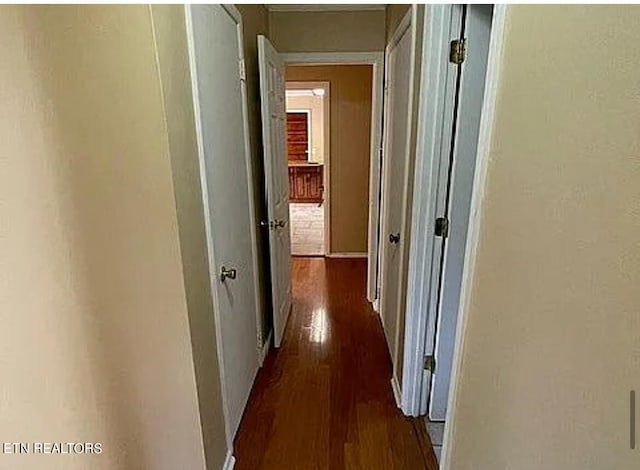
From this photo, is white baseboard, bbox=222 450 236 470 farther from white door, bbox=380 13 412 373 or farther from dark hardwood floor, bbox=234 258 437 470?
white door, bbox=380 13 412 373

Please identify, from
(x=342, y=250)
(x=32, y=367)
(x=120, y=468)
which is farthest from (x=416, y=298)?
(x=342, y=250)

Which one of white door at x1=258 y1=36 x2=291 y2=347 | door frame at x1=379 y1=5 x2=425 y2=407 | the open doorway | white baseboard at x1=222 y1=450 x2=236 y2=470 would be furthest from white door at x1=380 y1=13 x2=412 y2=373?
the open doorway

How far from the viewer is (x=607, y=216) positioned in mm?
638

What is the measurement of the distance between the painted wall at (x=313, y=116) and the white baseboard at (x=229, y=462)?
766cm

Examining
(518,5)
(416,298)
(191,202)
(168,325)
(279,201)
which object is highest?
(518,5)

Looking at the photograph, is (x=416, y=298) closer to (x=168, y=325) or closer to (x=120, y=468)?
(x=168, y=325)

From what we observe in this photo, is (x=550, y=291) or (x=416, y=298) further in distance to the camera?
(x=416, y=298)

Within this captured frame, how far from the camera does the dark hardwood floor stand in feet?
6.03

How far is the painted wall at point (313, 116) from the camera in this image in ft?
29.6

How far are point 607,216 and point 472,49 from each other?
44.6 inches

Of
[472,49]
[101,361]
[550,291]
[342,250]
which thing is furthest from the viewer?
[342,250]

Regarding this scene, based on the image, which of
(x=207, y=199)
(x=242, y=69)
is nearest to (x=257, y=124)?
(x=242, y=69)

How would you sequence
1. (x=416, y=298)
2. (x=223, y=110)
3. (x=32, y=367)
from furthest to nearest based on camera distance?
(x=416, y=298)
(x=223, y=110)
(x=32, y=367)

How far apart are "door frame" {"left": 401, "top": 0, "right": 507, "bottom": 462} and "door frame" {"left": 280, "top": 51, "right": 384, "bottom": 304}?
140 centimetres
